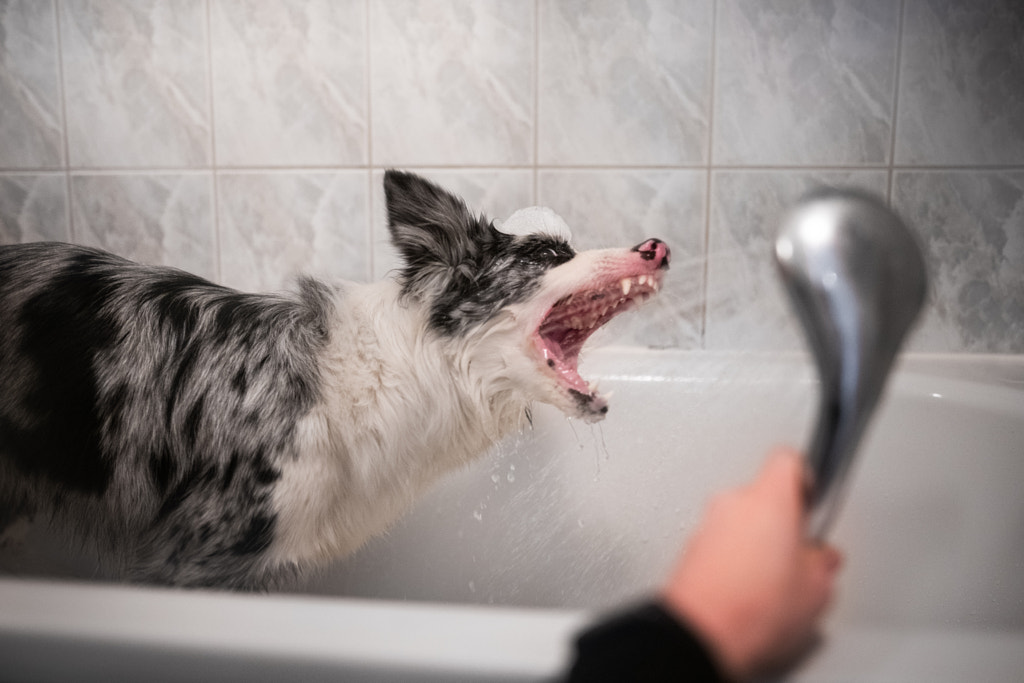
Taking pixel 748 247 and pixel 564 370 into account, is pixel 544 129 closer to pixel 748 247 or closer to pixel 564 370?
pixel 748 247

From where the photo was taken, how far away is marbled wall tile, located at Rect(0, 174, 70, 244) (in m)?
1.61

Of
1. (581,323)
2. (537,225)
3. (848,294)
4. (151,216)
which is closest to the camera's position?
(848,294)

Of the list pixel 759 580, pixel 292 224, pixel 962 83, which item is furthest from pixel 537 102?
pixel 759 580

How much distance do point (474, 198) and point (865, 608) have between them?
1.20 m

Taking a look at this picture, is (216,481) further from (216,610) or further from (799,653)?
(799,653)

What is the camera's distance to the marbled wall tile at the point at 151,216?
1.58 meters

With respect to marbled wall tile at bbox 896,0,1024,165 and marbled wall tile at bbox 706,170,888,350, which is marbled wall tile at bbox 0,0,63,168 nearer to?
marbled wall tile at bbox 706,170,888,350

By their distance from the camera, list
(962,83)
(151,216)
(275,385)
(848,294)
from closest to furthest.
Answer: (848,294) < (275,385) < (962,83) < (151,216)

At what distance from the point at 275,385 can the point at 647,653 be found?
2.08 ft

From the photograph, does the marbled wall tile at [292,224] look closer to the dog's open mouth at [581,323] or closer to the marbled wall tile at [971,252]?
the dog's open mouth at [581,323]

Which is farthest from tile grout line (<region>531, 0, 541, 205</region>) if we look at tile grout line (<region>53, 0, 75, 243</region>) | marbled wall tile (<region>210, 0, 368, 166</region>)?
tile grout line (<region>53, 0, 75, 243</region>)

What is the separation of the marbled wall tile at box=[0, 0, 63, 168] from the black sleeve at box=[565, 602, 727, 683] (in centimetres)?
180

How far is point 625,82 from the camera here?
1450 millimetres

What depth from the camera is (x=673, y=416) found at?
1291 millimetres
